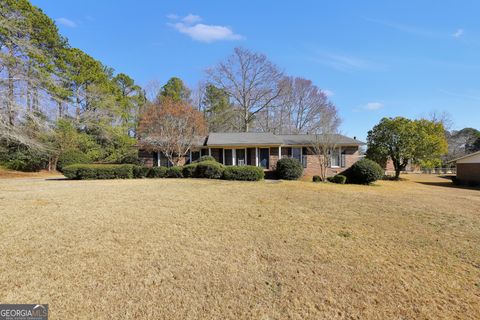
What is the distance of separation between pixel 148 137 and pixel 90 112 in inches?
431

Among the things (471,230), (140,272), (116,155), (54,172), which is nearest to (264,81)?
(116,155)

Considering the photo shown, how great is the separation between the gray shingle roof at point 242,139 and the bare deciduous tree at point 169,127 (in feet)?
9.37

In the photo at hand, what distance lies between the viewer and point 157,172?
1555cm

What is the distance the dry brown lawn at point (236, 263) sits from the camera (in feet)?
9.00

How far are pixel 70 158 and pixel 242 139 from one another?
566 inches

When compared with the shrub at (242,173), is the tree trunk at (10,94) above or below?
above

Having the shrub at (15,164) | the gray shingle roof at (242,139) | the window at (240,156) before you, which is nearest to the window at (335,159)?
the gray shingle roof at (242,139)

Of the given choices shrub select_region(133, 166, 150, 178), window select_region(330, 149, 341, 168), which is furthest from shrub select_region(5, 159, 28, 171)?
window select_region(330, 149, 341, 168)

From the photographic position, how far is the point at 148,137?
17.5 meters

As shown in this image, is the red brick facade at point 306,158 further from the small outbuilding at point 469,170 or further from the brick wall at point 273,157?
the small outbuilding at point 469,170

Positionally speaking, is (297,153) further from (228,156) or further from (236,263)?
Result: (236,263)

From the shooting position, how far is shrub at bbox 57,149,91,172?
19812 mm

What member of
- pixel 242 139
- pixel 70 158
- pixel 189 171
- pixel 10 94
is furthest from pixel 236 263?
pixel 70 158

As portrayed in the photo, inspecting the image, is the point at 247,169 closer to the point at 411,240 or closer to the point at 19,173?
the point at 411,240
